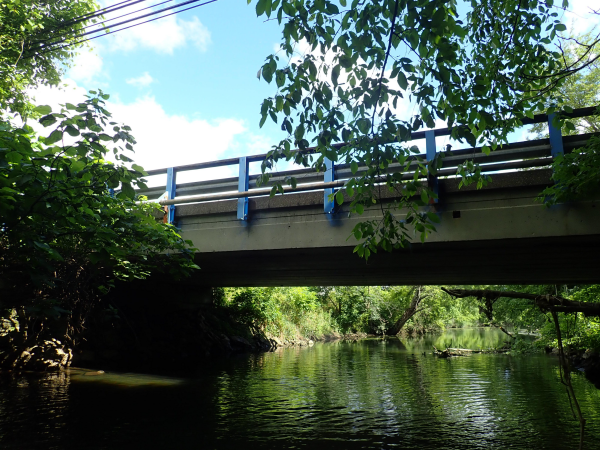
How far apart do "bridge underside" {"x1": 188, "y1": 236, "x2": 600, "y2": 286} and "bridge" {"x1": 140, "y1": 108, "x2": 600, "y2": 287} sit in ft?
0.09

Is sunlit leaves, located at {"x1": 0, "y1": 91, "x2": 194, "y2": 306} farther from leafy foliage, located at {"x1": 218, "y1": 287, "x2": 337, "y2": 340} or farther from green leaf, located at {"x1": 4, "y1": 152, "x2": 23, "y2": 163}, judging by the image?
leafy foliage, located at {"x1": 218, "y1": 287, "x2": 337, "y2": 340}

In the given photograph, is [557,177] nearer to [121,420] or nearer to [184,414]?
[184,414]

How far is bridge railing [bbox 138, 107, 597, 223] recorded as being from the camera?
7758mm

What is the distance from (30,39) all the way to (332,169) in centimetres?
1189

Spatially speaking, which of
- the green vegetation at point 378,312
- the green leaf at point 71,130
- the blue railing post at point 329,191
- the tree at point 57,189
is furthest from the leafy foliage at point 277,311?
the green leaf at point 71,130

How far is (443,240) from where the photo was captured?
800cm

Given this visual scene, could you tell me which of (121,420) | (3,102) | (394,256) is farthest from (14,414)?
(3,102)

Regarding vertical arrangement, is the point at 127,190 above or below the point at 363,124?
below

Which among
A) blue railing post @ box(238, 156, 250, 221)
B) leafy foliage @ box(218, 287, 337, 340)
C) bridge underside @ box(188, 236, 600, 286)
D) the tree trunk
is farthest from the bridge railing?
the tree trunk

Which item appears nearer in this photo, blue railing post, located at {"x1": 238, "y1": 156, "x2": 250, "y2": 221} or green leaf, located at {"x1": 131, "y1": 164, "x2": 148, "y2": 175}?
green leaf, located at {"x1": 131, "y1": 164, "x2": 148, "y2": 175}

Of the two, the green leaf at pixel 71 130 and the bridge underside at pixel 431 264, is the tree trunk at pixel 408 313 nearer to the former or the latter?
the bridge underside at pixel 431 264

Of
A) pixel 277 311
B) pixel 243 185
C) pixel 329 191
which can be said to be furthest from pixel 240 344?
pixel 329 191

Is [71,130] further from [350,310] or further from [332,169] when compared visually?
[350,310]

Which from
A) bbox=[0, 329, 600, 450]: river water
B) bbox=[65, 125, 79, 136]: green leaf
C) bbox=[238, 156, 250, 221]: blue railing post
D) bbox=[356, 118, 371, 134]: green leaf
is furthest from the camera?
bbox=[238, 156, 250, 221]: blue railing post
